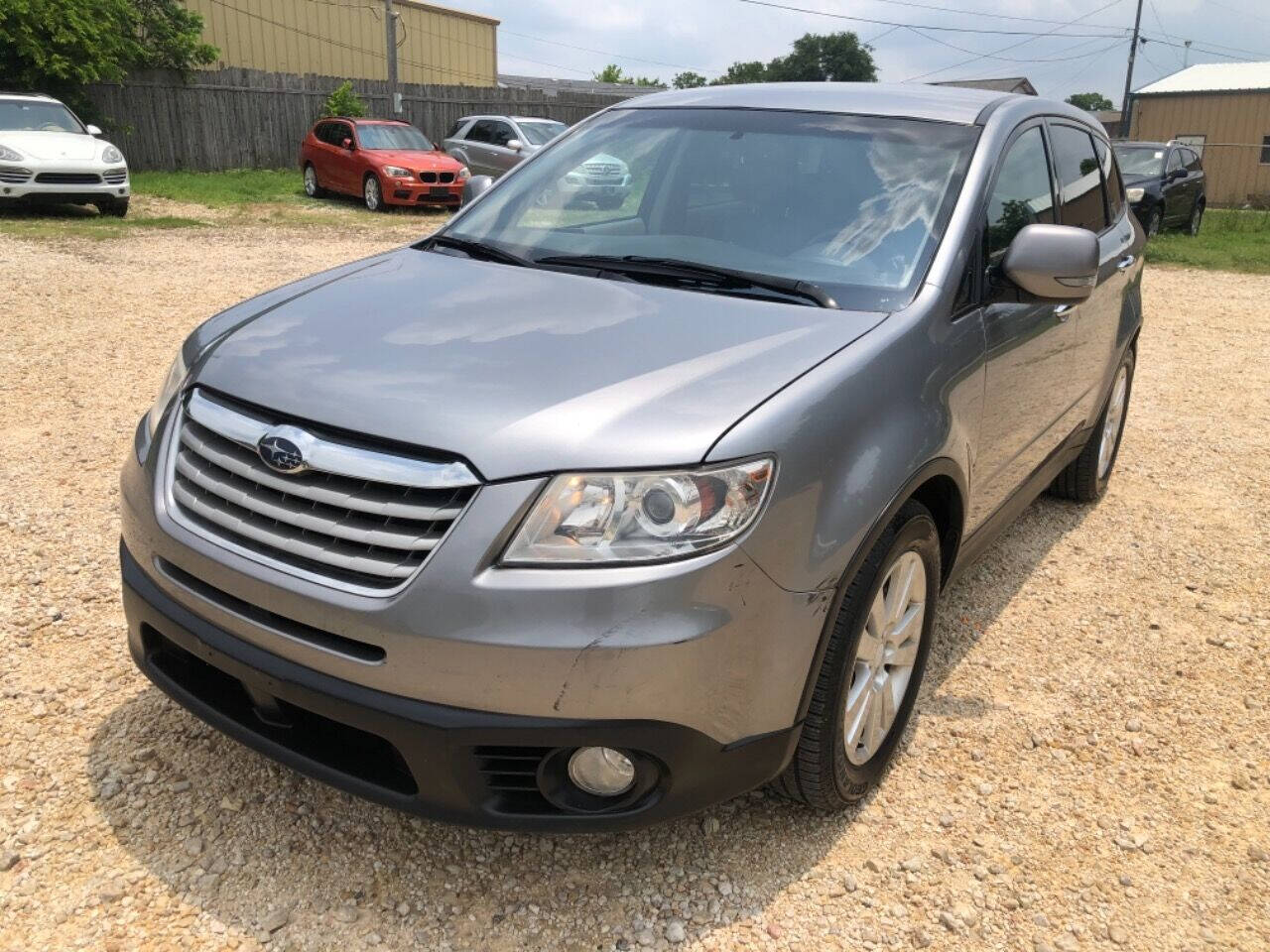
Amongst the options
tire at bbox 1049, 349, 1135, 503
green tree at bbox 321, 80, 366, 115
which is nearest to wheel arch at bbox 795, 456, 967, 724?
tire at bbox 1049, 349, 1135, 503

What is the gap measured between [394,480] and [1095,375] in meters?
3.23

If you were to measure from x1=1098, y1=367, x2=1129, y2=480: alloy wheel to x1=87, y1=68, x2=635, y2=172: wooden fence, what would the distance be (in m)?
20.6

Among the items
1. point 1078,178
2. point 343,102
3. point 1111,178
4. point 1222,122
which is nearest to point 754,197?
point 1078,178

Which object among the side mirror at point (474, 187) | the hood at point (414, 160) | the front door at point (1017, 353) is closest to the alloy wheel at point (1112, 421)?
the front door at point (1017, 353)

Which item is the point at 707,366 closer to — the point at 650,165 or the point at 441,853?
the point at 441,853

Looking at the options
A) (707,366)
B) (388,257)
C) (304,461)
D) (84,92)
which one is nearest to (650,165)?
(388,257)

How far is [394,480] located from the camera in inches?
78.0

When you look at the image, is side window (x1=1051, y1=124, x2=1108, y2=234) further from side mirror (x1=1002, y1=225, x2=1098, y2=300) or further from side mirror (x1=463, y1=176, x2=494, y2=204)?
side mirror (x1=463, y1=176, x2=494, y2=204)

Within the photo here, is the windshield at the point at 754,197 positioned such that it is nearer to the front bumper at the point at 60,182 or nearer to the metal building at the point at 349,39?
the front bumper at the point at 60,182

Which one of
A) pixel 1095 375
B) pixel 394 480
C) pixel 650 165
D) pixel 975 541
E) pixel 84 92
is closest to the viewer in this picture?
pixel 394 480

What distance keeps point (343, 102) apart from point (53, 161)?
468 inches

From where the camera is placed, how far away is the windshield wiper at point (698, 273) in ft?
8.86

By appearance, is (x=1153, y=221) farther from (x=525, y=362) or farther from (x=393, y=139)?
(x=525, y=362)

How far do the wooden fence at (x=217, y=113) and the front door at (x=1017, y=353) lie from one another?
21.1m
